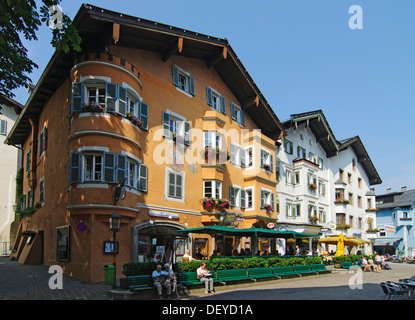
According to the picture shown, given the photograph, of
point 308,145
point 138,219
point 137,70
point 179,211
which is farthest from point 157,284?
point 308,145

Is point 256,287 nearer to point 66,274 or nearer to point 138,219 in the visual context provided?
point 138,219

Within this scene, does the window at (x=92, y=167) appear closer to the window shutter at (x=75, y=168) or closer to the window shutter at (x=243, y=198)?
the window shutter at (x=75, y=168)

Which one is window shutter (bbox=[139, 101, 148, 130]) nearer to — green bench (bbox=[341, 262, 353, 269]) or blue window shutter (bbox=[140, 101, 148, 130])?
blue window shutter (bbox=[140, 101, 148, 130])

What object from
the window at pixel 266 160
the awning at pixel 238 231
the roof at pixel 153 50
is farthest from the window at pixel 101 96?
the window at pixel 266 160

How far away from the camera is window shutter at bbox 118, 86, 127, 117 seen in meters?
19.3

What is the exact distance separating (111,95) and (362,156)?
40.7 meters

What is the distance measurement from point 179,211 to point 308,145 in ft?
73.9

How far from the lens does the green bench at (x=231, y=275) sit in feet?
54.3

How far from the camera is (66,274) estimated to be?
1914 cm

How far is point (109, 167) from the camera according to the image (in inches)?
719

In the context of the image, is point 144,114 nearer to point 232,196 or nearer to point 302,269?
point 232,196

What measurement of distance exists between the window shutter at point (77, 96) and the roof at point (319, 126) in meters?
23.2

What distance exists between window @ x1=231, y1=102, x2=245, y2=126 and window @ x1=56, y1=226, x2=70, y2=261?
1459 cm

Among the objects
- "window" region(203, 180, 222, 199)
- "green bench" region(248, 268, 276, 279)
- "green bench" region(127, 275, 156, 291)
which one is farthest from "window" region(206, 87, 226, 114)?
"green bench" region(127, 275, 156, 291)
